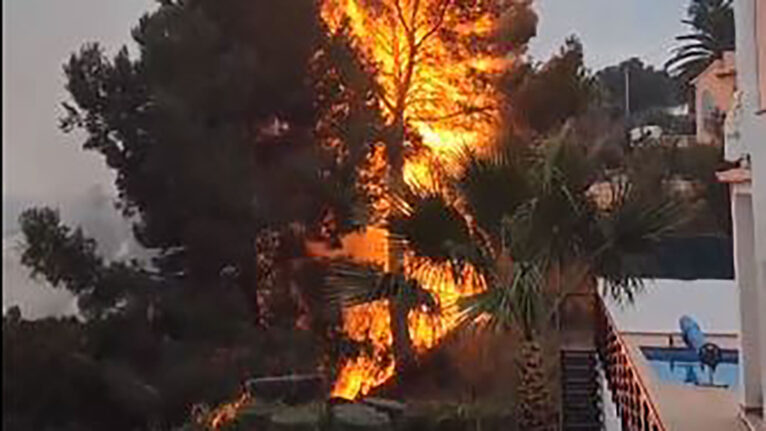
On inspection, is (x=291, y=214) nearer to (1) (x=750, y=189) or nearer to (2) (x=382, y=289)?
(2) (x=382, y=289)

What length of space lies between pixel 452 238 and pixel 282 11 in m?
4.30

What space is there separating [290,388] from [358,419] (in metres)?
0.79

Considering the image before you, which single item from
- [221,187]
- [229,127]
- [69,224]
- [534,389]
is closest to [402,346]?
[221,187]

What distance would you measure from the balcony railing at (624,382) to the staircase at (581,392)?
0.27 meters

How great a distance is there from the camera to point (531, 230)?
6227 mm

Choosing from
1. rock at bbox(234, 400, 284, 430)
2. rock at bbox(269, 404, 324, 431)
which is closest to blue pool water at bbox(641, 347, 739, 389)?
rock at bbox(269, 404, 324, 431)

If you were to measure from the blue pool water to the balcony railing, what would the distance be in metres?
3.42

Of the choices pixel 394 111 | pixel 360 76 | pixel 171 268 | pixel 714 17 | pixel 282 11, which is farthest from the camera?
pixel 714 17

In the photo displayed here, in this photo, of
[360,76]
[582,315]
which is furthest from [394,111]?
[582,315]

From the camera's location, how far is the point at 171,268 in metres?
8.25

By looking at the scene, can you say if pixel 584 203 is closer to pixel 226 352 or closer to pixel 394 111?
pixel 226 352

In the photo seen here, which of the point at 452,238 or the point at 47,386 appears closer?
the point at 47,386

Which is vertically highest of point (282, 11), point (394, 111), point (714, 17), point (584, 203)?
point (714, 17)

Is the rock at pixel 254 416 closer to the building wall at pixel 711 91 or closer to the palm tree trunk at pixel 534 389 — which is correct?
the palm tree trunk at pixel 534 389
